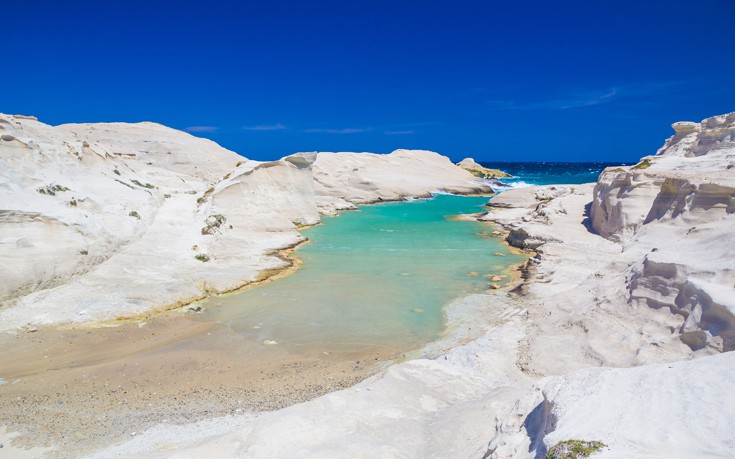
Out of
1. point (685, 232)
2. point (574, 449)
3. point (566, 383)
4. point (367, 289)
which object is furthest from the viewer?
point (367, 289)

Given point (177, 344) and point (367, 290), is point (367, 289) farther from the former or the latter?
point (177, 344)

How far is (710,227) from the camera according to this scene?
36.3ft

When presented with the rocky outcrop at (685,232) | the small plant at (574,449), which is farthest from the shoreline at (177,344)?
the small plant at (574,449)

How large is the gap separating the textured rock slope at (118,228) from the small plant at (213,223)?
0.05m

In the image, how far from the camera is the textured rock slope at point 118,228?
473 inches

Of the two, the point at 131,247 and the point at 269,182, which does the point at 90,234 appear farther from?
the point at 269,182

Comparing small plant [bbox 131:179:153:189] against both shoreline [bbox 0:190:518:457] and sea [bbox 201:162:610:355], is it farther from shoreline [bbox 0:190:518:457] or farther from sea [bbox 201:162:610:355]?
shoreline [bbox 0:190:518:457]

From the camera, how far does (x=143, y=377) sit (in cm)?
895

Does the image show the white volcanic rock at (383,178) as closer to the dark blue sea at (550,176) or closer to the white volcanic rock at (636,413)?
the dark blue sea at (550,176)

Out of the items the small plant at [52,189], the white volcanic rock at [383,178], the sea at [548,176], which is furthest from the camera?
the sea at [548,176]

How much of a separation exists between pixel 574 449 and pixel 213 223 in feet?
59.2

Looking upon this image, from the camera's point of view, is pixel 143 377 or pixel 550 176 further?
pixel 550 176

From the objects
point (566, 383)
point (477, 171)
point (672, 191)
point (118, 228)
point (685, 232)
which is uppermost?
point (477, 171)

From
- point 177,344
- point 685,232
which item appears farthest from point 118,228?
point 685,232
